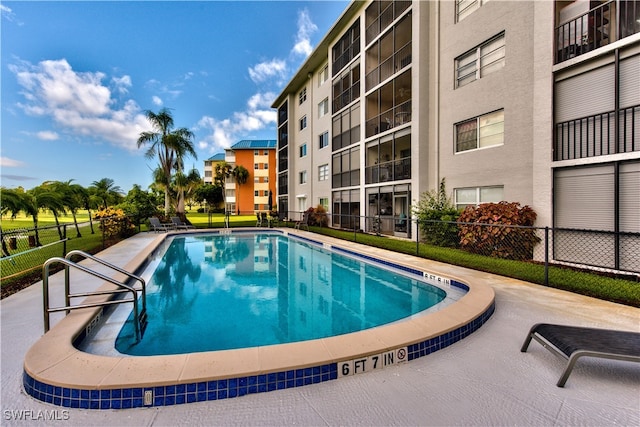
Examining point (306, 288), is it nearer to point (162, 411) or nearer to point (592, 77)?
point (162, 411)

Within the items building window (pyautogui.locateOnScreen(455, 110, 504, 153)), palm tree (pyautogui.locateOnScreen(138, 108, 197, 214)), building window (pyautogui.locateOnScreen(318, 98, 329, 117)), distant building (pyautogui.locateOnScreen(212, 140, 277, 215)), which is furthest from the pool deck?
distant building (pyautogui.locateOnScreen(212, 140, 277, 215))

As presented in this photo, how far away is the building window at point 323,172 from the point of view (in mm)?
21484

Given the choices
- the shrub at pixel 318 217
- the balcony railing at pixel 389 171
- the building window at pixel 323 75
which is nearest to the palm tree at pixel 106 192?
the shrub at pixel 318 217

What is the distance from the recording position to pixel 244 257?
11258mm

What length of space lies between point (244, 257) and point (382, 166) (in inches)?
335

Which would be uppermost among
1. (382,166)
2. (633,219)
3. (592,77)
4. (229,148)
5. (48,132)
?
(229,148)

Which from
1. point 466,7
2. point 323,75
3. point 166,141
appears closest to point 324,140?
point 323,75

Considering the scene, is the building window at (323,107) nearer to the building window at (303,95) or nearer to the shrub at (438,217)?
the building window at (303,95)

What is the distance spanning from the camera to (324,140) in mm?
22281

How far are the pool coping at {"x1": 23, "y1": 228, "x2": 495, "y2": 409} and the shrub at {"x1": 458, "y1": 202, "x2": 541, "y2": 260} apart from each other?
619cm

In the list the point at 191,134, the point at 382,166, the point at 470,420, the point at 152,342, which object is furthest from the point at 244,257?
the point at 191,134

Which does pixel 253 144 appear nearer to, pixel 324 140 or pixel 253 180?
pixel 253 180

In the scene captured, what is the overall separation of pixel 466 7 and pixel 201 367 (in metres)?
14.5

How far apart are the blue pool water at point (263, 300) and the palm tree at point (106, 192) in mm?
15988
